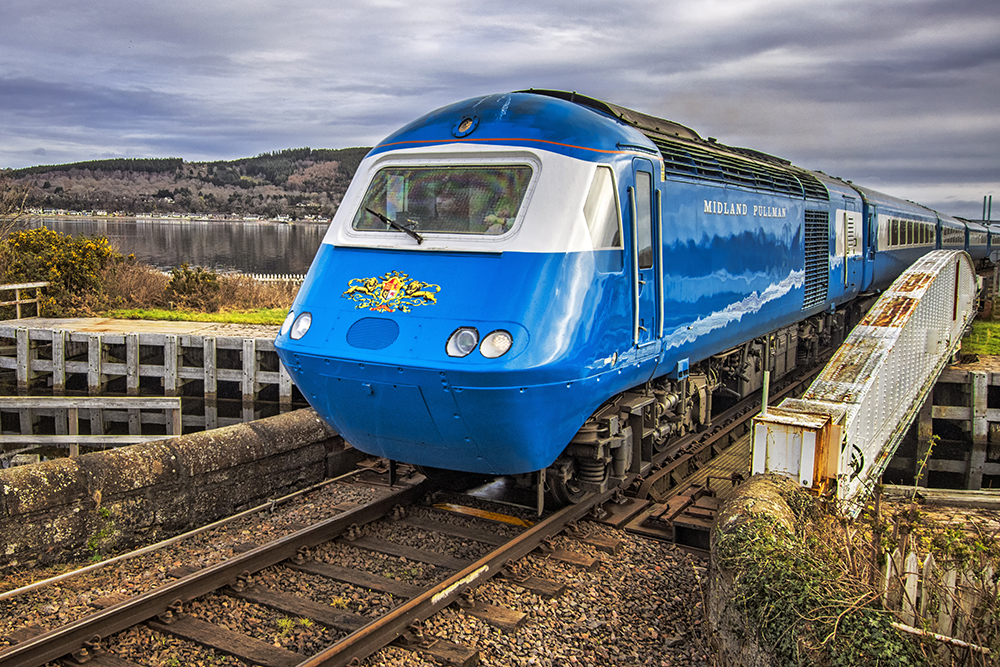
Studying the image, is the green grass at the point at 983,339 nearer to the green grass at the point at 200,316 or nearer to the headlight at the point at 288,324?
the headlight at the point at 288,324

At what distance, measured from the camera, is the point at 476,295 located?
6.11 metres

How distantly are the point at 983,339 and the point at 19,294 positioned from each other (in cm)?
2497

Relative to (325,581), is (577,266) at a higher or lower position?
higher

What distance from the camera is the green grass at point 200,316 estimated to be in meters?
21.8

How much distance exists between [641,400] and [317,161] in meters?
128

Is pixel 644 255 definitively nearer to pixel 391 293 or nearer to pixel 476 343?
pixel 476 343

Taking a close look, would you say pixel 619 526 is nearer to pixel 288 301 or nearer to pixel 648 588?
pixel 648 588

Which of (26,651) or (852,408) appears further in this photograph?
(852,408)

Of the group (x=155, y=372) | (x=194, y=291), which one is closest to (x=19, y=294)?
(x=194, y=291)

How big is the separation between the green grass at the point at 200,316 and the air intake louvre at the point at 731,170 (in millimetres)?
13802

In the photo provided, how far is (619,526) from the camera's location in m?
7.77

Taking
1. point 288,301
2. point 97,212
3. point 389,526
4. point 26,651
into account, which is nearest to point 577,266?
point 389,526

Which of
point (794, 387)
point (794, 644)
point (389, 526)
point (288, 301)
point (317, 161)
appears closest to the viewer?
point (794, 644)

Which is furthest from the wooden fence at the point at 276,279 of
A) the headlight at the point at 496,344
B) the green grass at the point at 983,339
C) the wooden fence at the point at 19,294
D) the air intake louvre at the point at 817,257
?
the headlight at the point at 496,344
